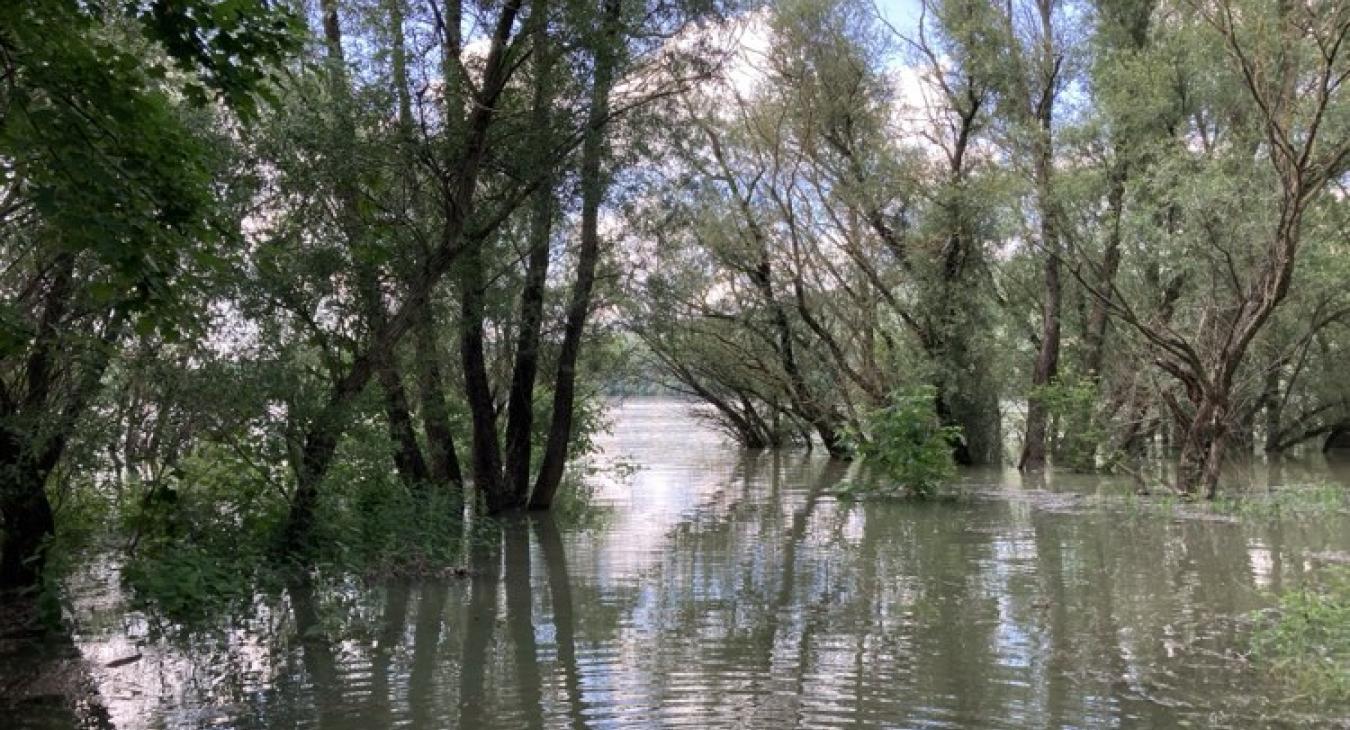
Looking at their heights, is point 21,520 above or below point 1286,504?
above

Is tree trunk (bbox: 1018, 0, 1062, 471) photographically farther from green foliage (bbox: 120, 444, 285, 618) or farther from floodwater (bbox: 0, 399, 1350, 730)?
green foliage (bbox: 120, 444, 285, 618)

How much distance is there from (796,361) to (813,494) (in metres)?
7.81

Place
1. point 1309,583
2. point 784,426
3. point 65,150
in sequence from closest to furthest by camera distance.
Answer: point 65,150 → point 1309,583 → point 784,426

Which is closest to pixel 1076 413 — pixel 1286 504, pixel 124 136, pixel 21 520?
pixel 1286 504

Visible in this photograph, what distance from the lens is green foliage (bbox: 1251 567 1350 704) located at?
20.0 feet

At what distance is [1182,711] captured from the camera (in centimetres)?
602

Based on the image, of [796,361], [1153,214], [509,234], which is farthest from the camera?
[796,361]

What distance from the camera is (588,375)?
60.1 ft

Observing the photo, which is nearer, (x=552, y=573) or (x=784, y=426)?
(x=552, y=573)

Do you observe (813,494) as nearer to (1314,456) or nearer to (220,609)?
(220,609)

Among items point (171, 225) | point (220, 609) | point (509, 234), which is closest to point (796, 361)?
point (509, 234)

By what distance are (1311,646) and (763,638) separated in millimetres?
3723

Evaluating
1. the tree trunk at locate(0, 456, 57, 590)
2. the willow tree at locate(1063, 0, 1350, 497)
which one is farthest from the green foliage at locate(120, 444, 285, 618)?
the willow tree at locate(1063, 0, 1350, 497)

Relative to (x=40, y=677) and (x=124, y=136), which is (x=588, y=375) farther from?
(x=124, y=136)
